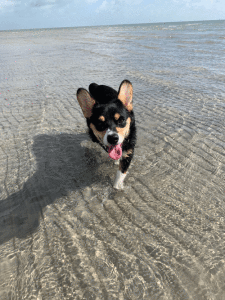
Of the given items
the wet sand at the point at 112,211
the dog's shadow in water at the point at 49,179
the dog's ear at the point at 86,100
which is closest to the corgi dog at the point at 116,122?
the dog's ear at the point at 86,100

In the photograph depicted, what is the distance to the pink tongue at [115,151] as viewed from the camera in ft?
9.54

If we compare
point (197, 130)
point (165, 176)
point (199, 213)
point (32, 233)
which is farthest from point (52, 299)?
point (197, 130)

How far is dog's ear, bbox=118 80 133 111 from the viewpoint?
3.02 metres

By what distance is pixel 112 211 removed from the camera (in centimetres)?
276

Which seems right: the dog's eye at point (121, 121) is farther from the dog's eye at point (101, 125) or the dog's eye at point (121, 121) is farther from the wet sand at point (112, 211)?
the wet sand at point (112, 211)

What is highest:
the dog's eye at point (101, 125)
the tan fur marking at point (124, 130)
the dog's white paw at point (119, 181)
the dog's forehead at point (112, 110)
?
the dog's forehead at point (112, 110)

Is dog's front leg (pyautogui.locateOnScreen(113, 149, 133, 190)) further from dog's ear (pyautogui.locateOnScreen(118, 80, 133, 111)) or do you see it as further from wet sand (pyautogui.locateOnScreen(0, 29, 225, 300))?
dog's ear (pyautogui.locateOnScreen(118, 80, 133, 111))

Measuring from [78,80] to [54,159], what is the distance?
5447 millimetres

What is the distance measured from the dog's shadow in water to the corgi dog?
50 cm

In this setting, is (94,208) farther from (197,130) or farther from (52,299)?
(197,130)

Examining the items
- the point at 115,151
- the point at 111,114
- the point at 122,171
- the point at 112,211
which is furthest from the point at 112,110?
the point at 112,211

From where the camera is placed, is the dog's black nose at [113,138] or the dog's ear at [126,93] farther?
the dog's ear at [126,93]

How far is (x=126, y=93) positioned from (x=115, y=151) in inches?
33.3

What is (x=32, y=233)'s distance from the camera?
2.48 metres
